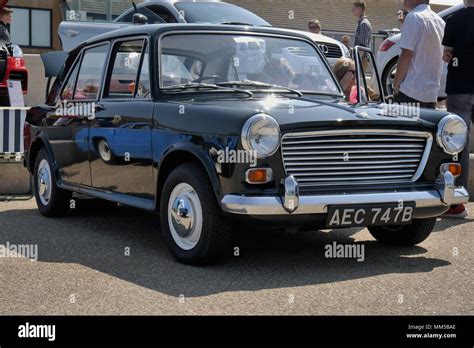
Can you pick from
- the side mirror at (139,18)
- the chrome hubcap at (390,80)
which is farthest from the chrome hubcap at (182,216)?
the chrome hubcap at (390,80)

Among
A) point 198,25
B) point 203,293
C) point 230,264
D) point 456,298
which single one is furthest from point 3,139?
point 456,298

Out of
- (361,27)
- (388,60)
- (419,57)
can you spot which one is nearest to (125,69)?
(419,57)

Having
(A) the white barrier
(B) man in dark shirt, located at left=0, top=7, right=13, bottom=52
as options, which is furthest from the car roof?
(B) man in dark shirt, located at left=0, top=7, right=13, bottom=52

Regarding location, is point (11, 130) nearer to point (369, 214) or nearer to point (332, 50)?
point (332, 50)

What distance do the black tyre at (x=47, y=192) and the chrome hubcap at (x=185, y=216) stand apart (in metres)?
2.31

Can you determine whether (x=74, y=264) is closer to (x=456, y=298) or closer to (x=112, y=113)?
(x=112, y=113)

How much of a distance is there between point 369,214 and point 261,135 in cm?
90

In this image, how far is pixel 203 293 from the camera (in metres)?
5.08

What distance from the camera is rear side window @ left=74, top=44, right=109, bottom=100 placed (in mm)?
7398

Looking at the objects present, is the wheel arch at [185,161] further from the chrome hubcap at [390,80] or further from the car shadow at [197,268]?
the chrome hubcap at [390,80]

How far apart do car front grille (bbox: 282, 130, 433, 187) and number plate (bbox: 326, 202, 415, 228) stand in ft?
0.73

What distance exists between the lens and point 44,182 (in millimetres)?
8219

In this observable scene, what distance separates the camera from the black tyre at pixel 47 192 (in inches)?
314

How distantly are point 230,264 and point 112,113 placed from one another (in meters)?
1.72
